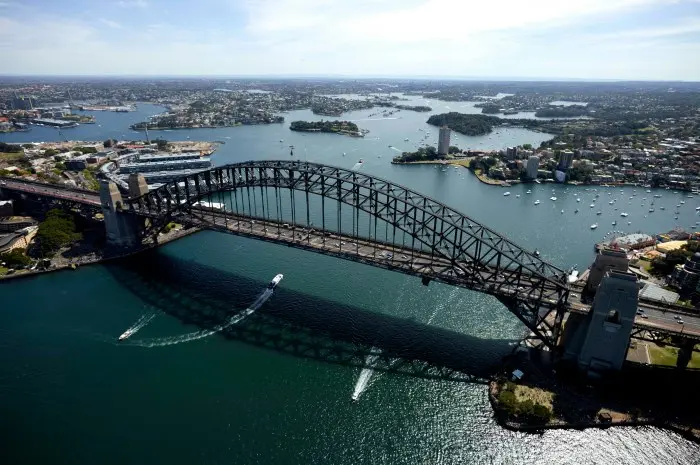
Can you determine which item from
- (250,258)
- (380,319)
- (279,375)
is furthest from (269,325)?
(250,258)

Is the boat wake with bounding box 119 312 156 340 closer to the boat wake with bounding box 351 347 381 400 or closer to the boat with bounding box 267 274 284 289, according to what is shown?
the boat with bounding box 267 274 284 289

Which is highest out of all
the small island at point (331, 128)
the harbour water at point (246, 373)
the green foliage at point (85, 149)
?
the small island at point (331, 128)

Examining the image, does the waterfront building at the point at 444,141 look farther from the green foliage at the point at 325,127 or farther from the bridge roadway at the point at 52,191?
the bridge roadway at the point at 52,191

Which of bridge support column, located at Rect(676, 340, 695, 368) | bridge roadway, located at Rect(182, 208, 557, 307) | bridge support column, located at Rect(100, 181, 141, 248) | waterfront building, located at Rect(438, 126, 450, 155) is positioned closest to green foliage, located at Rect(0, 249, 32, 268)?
bridge support column, located at Rect(100, 181, 141, 248)

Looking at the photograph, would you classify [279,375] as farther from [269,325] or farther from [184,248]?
[184,248]

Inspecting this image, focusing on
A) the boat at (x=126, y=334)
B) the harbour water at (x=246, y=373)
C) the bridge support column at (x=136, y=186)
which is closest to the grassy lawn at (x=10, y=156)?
the bridge support column at (x=136, y=186)
